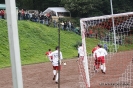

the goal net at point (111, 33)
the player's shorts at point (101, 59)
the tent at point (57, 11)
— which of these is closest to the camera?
the goal net at point (111, 33)

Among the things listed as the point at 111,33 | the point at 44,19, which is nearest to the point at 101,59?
the point at 111,33

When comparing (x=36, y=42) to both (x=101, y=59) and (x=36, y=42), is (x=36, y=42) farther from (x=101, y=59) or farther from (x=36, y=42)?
(x=101, y=59)

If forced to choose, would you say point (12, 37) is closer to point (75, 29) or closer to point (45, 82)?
point (45, 82)

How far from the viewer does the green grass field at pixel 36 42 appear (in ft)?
101

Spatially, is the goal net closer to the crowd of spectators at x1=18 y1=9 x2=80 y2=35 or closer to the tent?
the crowd of spectators at x1=18 y1=9 x2=80 y2=35

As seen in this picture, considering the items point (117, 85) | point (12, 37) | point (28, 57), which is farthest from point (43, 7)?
point (12, 37)

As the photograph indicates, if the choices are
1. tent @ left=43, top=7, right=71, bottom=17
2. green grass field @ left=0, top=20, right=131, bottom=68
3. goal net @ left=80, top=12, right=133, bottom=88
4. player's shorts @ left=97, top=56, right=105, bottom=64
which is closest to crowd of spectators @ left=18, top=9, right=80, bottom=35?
green grass field @ left=0, top=20, right=131, bottom=68

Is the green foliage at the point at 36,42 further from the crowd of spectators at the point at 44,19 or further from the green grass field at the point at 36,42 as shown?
the crowd of spectators at the point at 44,19

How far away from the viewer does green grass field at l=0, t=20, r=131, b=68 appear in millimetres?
30670

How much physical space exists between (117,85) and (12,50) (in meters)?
8.72

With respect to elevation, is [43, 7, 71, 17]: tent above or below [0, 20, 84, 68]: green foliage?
above

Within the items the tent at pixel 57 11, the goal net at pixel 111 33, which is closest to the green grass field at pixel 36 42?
the goal net at pixel 111 33

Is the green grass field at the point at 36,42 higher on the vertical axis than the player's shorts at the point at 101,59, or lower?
lower

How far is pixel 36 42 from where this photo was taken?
35125 millimetres
